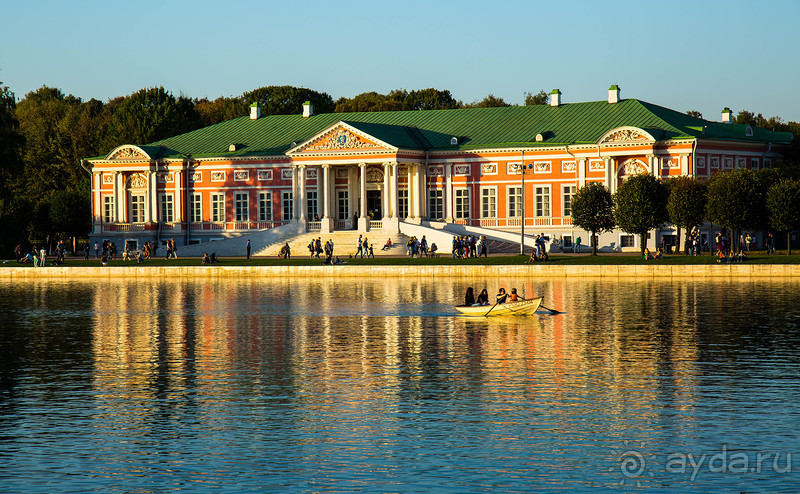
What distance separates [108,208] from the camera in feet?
328

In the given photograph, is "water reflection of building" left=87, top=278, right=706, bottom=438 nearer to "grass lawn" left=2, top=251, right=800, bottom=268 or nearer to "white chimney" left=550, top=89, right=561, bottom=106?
"grass lawn" left=2, top=251, right=800, bottom=268

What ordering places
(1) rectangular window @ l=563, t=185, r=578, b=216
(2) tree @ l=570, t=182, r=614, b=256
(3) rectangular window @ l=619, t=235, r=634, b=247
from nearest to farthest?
1. (2) tree @ l=570, t=182, r=614, b=256
2. (3) rectangular window @ l=619, t=235, r=634, b=247
3. (1) rectangular window @ l=563, t=185, r=578, b=216

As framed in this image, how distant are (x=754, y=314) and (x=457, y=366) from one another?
641 inches

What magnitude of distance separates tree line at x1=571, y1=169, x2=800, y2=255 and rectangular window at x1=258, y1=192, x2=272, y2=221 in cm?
3079

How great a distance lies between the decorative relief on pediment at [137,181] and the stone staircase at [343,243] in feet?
55.2

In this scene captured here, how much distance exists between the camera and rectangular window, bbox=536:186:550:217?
88.9 m

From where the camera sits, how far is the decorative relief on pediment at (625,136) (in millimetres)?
82444

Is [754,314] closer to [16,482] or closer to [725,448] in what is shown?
[725,448]

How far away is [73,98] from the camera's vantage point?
149750 mm

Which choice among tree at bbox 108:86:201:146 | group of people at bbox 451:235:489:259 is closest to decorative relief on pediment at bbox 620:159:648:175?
group of people at bbox 451:235:489:259

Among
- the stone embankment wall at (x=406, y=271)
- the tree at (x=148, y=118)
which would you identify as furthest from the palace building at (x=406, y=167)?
the stone embankment wall at (x=406, y=271)

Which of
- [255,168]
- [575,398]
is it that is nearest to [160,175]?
[255,168]

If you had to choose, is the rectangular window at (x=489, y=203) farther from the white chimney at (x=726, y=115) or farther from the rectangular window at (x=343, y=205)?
the white chimney at (x=726, y=115)

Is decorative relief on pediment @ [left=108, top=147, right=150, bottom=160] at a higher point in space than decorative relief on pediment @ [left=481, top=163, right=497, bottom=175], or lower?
higher
